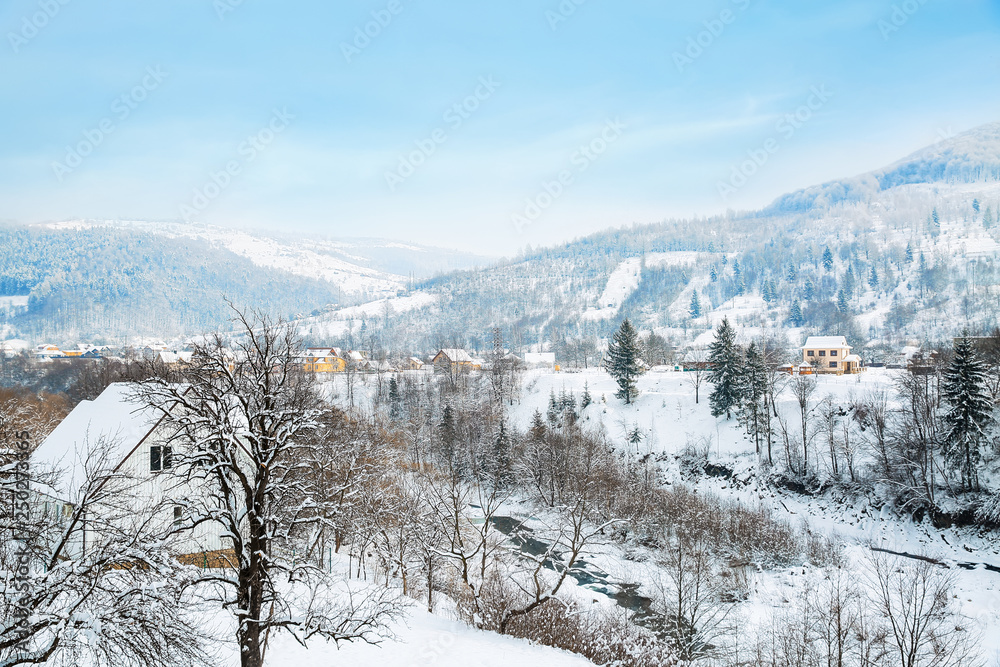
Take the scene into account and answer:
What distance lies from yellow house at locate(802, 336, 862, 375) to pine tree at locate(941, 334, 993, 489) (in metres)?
37.3

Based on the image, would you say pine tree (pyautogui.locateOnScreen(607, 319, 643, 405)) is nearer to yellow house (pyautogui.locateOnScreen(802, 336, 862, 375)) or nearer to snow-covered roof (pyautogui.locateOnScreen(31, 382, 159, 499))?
yellow house (pyautogui.locateOnScreen(802, 336, 862, 375))

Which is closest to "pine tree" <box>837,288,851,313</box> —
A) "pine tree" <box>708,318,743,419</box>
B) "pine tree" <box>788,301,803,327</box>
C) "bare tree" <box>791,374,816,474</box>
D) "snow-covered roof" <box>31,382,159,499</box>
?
"pine tree" <box>788,301,803,327</box>

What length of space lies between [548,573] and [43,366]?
12012 centimetres

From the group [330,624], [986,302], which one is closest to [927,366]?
[330,624]

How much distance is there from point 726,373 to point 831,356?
31.8 m

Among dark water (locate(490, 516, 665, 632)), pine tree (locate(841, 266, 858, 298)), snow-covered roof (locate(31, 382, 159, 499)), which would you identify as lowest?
dark water (locate(490, 516, 665, 632))

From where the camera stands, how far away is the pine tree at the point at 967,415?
34.9m

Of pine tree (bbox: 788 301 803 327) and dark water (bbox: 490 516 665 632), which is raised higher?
pine tree (bbox: 788 301 803 327)

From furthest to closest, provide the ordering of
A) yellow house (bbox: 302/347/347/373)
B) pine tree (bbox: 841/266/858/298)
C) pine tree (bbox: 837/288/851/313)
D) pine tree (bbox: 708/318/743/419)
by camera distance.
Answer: pine tree (bbox: 841/266/858/298) < pine tree (bbox: 837/288/851/313) < yellow house (bbox: 302/347/347/373) < pine tree (bbox: 708/318/743/419)

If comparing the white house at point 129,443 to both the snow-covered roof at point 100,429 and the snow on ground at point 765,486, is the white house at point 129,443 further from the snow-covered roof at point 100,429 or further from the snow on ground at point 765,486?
the snow on ground at point 765,486

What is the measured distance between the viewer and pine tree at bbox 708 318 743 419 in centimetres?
5320

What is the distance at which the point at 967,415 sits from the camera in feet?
115

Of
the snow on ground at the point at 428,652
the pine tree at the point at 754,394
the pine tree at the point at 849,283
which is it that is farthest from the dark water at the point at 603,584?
the pine tree at the point at 849,283

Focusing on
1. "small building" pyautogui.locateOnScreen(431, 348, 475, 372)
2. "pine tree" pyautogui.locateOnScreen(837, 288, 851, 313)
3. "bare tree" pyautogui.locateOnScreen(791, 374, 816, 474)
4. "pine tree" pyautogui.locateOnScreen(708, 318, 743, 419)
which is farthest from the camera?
"pine tree" pyautogui.locateOnScreen(837, 288, 851, 313)
